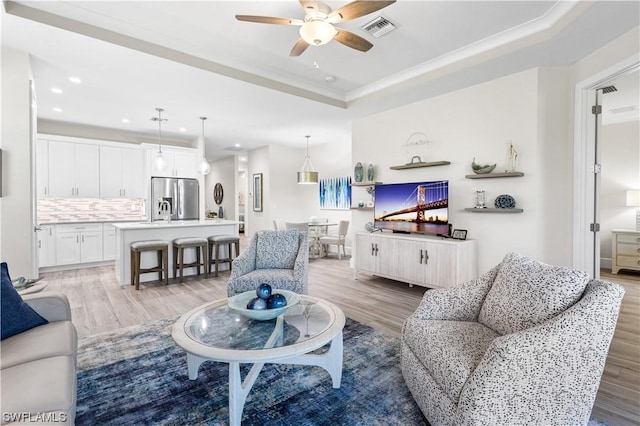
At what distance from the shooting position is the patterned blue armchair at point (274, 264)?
332 centimetres

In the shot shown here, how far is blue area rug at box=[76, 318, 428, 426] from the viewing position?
5.91 feet

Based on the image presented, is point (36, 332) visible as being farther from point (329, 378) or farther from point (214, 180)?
point (214, 180)

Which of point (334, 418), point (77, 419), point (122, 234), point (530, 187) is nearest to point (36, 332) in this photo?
point (77, 419)

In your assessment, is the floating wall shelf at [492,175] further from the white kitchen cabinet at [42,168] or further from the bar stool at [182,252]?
the white kitchen cabinet at [42,168]

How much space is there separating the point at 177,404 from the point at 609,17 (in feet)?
14.4

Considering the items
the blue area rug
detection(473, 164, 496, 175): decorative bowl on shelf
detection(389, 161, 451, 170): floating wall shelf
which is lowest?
the blue area rug

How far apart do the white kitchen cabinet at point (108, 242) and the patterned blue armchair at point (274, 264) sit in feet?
13.6

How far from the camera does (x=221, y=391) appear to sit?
6.73 feet

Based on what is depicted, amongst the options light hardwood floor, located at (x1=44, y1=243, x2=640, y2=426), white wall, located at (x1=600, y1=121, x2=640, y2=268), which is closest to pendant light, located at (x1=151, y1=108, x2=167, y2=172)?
light hardwood floor, located at (x1=44, y1=243, x2=640, y2=426)

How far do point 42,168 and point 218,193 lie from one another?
5536mm

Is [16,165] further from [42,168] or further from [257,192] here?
[257,192]

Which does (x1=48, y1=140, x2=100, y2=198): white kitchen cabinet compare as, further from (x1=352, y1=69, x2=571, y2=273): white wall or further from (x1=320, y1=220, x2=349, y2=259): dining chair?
(x1=352, y1=69, x2=571, y2=273): white wall

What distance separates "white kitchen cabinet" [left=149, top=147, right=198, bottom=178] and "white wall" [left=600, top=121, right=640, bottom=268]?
818cm

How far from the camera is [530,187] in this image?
371 cm
